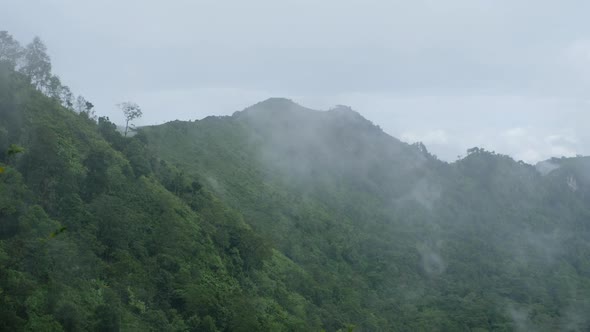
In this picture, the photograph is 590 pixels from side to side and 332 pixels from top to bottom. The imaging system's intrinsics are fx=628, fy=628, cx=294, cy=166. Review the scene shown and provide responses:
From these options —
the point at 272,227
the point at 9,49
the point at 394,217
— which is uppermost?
the point at 9,49

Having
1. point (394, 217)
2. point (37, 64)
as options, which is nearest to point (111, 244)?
point (37, 64)

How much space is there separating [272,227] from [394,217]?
104 ft

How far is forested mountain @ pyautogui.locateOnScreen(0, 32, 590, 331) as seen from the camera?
112 feet

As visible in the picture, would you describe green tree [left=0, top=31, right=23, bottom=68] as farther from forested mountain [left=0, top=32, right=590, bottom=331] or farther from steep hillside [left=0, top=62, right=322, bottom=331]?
steep hillside [left=0, top=62, right=322, bottom=331]

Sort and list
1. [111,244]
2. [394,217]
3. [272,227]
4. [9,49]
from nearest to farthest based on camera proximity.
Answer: [111,244], [9,49], [272,227], [394,217]

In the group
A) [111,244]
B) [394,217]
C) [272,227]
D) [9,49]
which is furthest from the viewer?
[394,217]

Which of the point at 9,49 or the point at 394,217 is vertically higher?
the point at 9,49

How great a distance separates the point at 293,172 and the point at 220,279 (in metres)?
46.7

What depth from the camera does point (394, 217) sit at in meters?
93.6

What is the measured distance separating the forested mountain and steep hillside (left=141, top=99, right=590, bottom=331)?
0.30 m

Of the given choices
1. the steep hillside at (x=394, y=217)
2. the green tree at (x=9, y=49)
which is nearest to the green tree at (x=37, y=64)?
the green tree at (x=9, y=49)

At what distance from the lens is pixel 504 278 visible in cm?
8375

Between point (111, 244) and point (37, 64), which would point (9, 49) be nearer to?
point (37, 64)

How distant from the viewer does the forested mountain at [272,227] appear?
1344 inches
